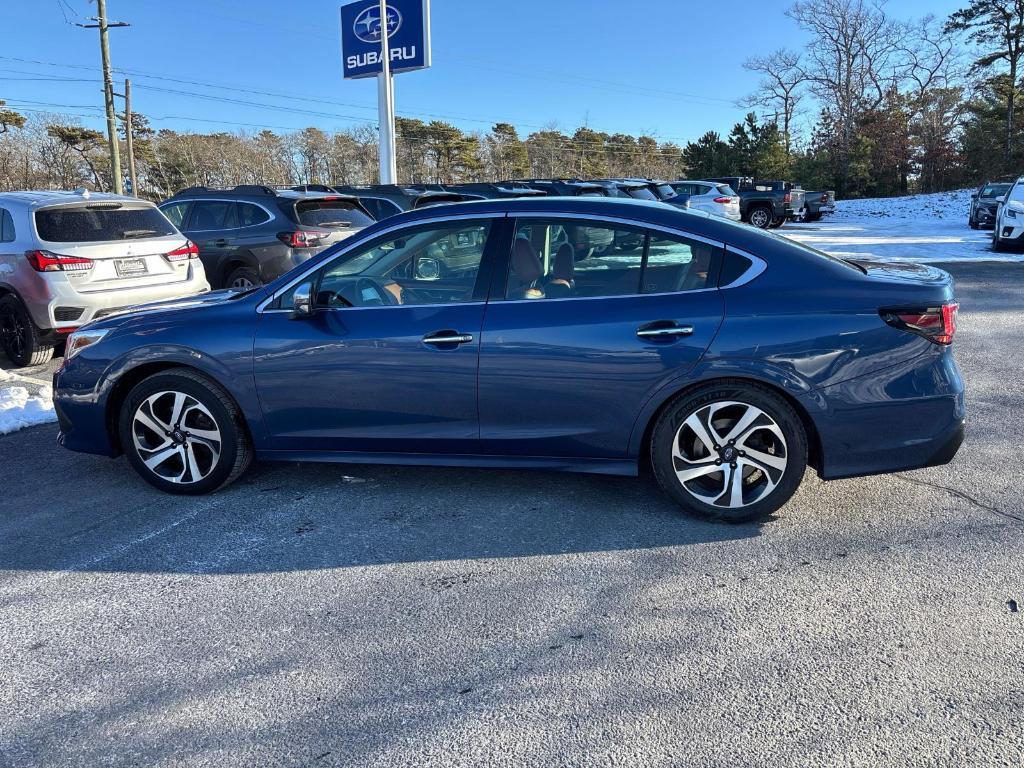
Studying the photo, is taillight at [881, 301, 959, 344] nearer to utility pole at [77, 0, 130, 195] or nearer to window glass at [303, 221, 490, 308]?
window glass at [303, 221, 490, 308]

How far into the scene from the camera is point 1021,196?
55.1 ft

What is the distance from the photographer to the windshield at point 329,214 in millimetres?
10211

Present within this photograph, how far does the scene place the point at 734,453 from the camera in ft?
12.5

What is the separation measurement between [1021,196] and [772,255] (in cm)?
1646

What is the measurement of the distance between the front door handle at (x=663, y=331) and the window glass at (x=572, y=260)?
9.2 inches

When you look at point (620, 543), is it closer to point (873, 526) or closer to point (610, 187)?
point (873, 526)

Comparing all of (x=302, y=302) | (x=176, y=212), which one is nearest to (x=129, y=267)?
(x=176, y=212)

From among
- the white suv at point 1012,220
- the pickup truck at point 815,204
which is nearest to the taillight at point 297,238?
the white suv at point 1012,220

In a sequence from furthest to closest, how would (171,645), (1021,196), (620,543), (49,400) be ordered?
1. (1021,196)
2. (49,400)
3. (620,543)
4. (171,645)

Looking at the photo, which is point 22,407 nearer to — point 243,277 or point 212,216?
point 243,277

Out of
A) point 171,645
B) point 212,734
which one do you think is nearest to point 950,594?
point 212,734

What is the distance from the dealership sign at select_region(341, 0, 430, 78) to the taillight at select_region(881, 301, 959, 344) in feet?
71.7

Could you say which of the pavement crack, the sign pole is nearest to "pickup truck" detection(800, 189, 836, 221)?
the sign pole

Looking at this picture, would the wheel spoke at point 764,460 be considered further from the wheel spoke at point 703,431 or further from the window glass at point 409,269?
the window glass at point 409,269
